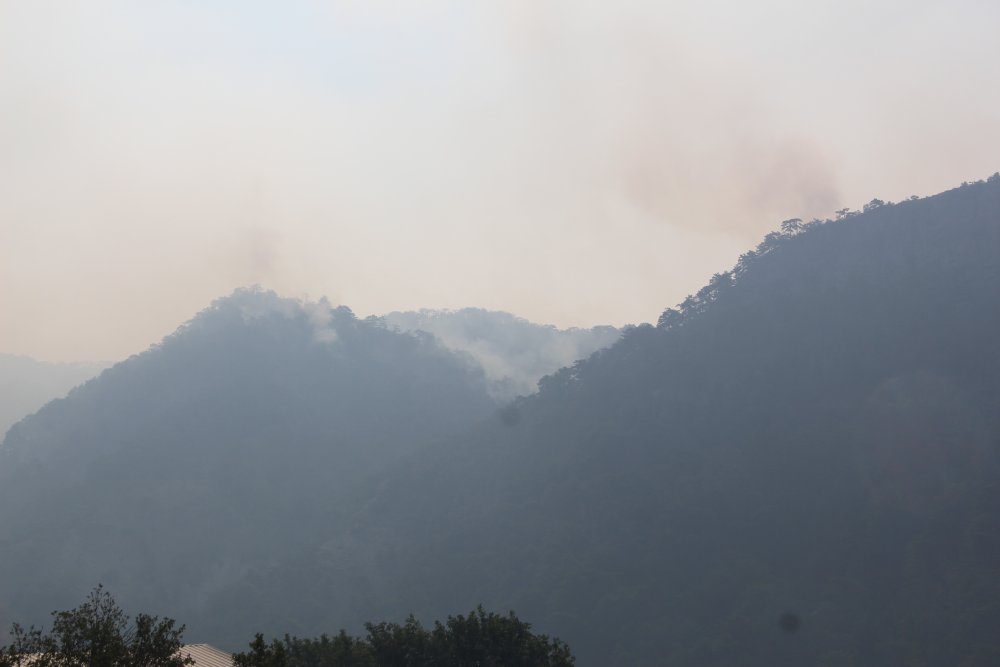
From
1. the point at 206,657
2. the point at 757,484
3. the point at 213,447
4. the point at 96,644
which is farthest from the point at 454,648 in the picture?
the point at 213,447

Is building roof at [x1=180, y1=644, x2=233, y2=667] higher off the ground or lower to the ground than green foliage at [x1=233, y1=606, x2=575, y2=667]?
higher

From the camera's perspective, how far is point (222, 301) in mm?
195750

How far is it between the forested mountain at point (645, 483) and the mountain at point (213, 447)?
1.82 ft

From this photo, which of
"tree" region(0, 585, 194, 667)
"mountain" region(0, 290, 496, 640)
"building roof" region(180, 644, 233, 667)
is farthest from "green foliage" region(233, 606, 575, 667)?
"mountain" region(0, 290, 496, 640)

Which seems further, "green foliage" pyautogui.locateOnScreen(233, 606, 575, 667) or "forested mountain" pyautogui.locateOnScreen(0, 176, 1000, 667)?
"forested mountain" pyautogui.locateOnScreen(0, 176, 1000, 667)

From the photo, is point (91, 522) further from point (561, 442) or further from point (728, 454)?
point (728, 454)

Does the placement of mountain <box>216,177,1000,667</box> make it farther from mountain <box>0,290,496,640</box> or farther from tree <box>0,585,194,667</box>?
tree <box>0,585,194,667</box>

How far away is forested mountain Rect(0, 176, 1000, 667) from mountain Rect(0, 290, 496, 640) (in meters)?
0.56

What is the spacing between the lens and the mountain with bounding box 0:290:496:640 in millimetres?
149750

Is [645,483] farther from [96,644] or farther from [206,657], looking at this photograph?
[96,644]

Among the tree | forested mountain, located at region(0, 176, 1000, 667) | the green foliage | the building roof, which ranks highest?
forested mountain, located at region(0, 176, 1000, 667)

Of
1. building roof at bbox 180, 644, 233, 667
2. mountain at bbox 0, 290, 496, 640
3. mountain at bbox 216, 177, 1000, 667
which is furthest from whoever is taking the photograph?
mountain at bbox 0, 290, 496, 640

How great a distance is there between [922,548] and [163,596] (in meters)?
104

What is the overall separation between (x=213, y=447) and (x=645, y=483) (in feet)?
258
